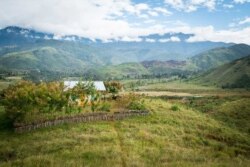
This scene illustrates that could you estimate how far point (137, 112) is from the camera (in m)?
57.4

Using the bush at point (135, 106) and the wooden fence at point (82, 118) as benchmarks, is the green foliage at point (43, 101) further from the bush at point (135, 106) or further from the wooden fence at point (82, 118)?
the bush at point (135, 106)

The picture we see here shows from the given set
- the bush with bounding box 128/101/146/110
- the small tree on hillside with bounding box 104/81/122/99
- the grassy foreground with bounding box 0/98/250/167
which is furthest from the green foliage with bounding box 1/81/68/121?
the small tree on hillside with bounding box 104/81/122/99

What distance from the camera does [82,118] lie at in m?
52.0

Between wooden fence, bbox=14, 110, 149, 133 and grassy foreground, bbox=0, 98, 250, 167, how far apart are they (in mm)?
1336

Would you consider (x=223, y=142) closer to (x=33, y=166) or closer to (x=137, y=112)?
(x=137, y=112)

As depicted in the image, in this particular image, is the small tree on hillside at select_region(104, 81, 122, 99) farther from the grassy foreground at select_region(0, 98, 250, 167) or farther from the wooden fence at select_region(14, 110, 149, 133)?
the wooden fence at select_region(14, 110, 149, 133)

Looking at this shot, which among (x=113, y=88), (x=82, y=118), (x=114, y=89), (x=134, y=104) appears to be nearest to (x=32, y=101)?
→ (x=82, y=118)

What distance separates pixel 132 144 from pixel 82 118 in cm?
1267

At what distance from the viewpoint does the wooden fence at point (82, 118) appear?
48406 mm

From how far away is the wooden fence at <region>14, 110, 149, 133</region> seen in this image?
4841cm

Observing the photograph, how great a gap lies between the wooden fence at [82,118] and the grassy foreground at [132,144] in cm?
134

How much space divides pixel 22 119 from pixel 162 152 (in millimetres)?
24596

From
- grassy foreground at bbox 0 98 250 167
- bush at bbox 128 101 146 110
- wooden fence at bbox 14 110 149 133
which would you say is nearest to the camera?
grassy foreground at bbox 0 98 250 167

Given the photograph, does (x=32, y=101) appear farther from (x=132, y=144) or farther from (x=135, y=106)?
(x=132, y=144)
